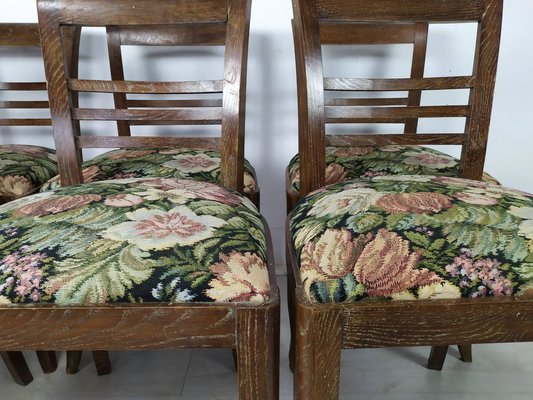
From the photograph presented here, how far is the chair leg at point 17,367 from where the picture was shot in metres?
1.02

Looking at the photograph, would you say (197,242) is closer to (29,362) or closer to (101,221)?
(101,221)

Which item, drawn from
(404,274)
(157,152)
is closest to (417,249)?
(404,274)

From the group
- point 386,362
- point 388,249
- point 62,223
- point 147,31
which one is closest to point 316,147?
point 388,249

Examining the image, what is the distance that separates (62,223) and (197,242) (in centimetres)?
18

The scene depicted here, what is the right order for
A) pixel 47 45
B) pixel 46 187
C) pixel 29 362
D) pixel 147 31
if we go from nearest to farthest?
pixel 47 45
pixel 46 187
pixel 29 362
pixel 147 31

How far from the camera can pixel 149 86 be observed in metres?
0.84

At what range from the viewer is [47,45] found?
84 centimetres

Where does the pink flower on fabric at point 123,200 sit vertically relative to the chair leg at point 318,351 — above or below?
above

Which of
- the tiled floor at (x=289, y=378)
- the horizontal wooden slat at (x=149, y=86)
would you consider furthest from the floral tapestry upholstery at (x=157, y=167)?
the tiled floor at (x=289, y=378)

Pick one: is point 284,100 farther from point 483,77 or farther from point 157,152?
point 483,77

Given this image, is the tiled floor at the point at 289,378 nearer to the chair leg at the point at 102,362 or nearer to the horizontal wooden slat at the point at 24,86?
the chair leg at the point at 102,362

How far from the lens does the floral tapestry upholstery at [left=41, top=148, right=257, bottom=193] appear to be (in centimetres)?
104

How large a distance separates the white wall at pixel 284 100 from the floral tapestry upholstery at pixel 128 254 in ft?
3.00

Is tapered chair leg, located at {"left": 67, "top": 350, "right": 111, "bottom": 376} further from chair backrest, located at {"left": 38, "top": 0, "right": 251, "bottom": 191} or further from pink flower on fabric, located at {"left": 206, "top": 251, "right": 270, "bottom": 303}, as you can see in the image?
pink flower on fabric, located at {"left": 206, "top": 251, "right": 270, "bottom": 303}
